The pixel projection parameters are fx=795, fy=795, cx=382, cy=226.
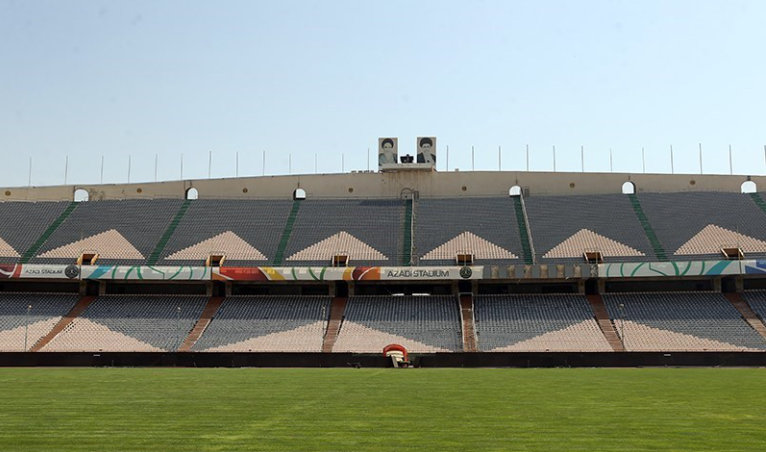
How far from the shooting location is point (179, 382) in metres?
30.4

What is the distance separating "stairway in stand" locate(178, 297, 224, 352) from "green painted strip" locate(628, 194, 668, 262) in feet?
111

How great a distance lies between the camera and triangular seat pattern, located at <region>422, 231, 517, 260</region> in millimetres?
62281

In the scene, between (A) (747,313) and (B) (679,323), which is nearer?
(B) (679,323)

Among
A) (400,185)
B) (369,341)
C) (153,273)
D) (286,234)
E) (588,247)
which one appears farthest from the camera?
(400,185)

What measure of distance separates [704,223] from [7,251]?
55.7 meters

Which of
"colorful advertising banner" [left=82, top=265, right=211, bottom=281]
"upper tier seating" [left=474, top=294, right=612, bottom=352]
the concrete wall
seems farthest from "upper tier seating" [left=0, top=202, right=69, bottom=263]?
"upper tier seating" [left=474, top=294, right=612, bottom=352]

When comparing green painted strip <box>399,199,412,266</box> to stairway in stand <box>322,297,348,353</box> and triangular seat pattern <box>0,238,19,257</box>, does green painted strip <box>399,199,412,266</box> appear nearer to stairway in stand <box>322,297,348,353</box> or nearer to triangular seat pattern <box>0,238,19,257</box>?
stairway in stand <box>322,297,348,353</box>

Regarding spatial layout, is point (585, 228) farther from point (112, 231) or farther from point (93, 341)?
point (112, 231)

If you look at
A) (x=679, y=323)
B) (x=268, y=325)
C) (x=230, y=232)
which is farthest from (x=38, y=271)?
(x=679, y=323)

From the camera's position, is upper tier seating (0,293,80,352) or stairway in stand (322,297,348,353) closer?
stairway in stand (322,297,348,353)

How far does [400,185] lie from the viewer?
7294cm

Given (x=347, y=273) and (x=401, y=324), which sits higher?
(x=347, y=273)

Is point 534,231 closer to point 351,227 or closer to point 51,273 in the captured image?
point 351,227

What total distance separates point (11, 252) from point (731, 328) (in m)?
54.3
